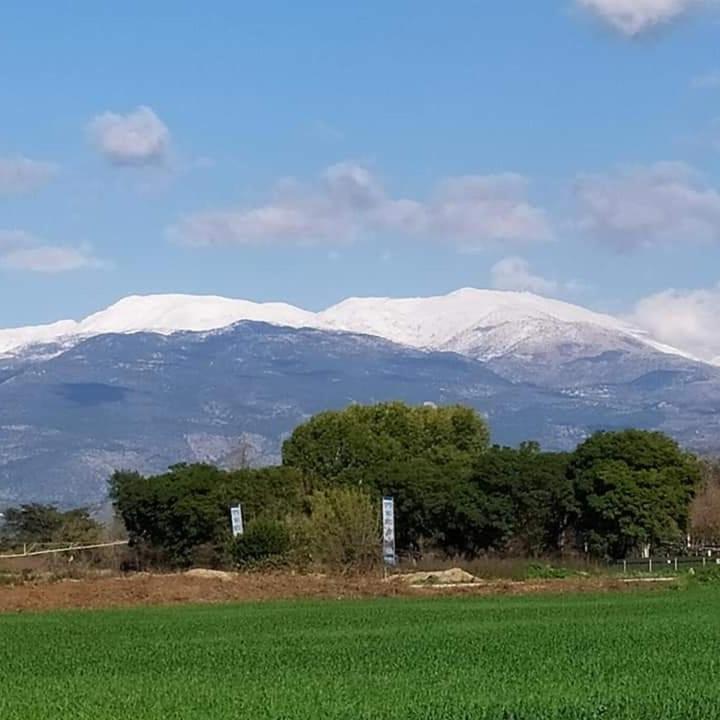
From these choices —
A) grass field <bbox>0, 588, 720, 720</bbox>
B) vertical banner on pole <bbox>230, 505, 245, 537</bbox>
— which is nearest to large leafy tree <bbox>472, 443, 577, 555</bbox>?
vertical banner on pole <bbox>230, 505, 245, 537</bbox>

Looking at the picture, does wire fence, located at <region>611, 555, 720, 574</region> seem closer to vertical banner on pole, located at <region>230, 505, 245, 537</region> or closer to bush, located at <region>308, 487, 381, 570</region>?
bush, located at <region>308, 487, 381, 570</region>

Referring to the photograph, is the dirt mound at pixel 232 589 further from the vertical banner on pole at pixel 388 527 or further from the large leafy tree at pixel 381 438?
the large leafy tree at pixel 381 438

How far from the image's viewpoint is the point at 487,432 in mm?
103812

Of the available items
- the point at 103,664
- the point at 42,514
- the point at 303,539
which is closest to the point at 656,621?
the point at 103,664

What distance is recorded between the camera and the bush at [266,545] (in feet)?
228

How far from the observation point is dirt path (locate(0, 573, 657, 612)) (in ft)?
179

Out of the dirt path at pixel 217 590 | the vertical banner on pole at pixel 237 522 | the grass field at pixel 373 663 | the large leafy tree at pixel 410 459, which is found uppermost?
the large leafy tree at pixel 410 459

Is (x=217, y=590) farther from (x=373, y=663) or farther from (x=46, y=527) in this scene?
(x=46, y=527)

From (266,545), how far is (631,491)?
18.2 meters

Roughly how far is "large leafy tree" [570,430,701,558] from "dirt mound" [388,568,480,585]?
→ 37.7 ft

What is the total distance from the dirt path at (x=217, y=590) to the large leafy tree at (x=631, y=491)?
557 inches

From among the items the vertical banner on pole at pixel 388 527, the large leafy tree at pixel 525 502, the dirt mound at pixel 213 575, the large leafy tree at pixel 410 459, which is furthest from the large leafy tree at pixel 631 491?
the dirt mound at pixel 213 575

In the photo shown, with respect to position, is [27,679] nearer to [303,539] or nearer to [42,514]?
[303,539]

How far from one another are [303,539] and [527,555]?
45.0ft
